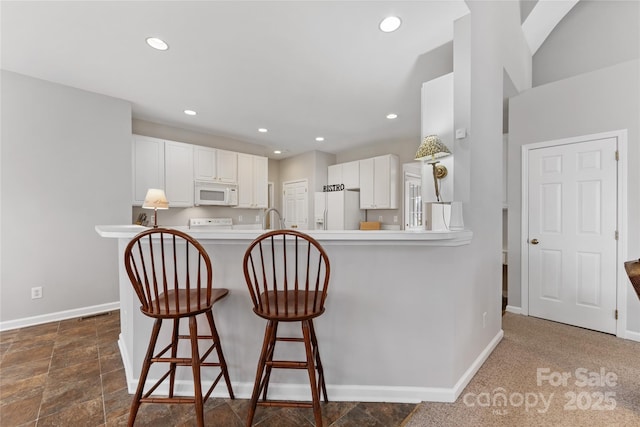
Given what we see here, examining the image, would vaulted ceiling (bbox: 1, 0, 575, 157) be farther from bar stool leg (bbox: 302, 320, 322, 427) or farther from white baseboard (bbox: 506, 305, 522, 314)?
white baseboard (bbox: 506, 305, 522, 314)

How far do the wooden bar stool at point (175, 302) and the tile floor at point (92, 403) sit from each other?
0.13 metres

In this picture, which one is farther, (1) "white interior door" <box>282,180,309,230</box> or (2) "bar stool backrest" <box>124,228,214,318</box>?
(1) "white interior door" <box>282,180,309,230</box>

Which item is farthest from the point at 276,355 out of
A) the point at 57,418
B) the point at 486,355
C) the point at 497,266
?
the point at 497,266

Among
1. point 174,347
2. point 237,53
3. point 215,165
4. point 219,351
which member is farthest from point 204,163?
Answer: point 219,351

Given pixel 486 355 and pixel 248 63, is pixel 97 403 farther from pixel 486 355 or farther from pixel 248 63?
pixel 248 63

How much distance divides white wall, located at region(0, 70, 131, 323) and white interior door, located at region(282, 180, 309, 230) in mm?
3482

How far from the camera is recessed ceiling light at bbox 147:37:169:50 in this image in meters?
2.33

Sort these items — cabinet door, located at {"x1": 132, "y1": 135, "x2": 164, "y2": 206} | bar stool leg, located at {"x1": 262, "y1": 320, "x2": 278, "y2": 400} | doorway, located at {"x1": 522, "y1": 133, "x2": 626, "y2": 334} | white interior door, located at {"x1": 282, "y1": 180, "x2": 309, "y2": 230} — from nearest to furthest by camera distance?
bar stool leg, located at {"x1": 262, "y1": 320, "x2": 278, "y2": 400}, doorway, located at {"x1": 522, "y1": 133, "x2": 626, "y2": 334}, cabinet door, located at {"x1": 132, "y1": 135, "x2": 164, "y2": 206}, white interior door, located at {"x1": 282, "y1": 180, "x2": 309, "y2": 230}

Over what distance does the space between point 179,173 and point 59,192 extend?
1.51 m

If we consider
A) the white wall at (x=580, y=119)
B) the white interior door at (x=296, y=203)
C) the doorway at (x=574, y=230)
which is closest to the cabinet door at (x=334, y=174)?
the white interior door at (x=296, y=203)

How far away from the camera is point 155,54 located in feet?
8.39

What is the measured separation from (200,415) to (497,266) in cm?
262

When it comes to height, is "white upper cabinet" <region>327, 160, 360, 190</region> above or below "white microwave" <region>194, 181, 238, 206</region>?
above

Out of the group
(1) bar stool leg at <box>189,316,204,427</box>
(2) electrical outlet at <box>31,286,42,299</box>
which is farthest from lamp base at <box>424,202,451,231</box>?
(2) electrical outlet at <box>31,286,42,299</box>
